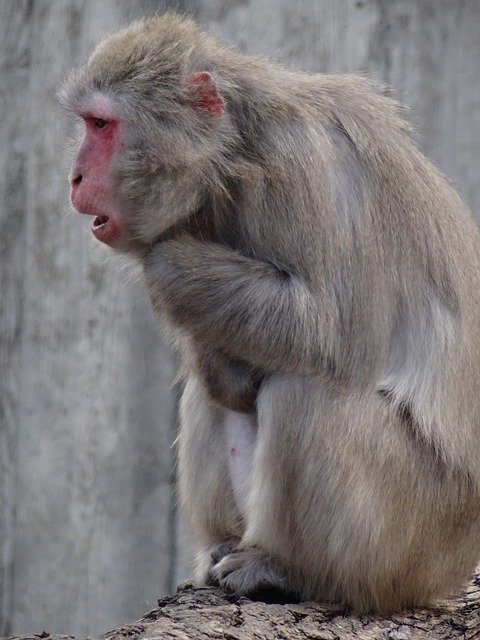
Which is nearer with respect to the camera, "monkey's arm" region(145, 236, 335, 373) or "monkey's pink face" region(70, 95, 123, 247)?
"monkey's arm" region(145, 236, 335, 373)

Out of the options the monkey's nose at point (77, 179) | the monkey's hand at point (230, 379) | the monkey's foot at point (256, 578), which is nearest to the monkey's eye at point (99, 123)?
the monkey's nose at point (77, 179)

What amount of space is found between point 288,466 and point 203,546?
37.7 inches

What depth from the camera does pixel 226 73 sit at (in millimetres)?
5316

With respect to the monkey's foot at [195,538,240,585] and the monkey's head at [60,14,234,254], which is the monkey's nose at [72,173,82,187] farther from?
the monkey's foot at [195,538,240,585]

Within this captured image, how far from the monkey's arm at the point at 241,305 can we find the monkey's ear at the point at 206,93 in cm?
50

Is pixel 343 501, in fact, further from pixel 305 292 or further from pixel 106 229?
pixel 106 229

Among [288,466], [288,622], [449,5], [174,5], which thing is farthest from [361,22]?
[288,622]

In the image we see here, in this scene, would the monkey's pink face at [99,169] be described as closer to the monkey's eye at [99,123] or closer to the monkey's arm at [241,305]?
the monkey's eye at [99,123]

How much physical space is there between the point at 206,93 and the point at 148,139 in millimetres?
280

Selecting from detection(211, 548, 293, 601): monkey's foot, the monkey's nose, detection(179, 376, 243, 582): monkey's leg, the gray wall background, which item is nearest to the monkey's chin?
the monkey's nose

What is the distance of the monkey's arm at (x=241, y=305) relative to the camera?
16.5 feet

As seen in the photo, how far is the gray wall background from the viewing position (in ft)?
22.3

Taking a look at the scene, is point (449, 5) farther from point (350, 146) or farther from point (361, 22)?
point (350, 146)

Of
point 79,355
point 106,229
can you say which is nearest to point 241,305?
point 106,229
